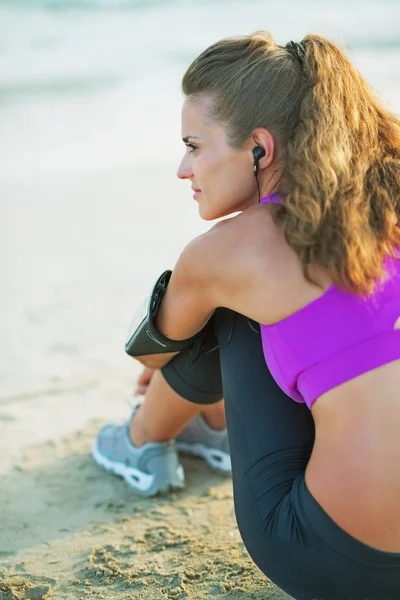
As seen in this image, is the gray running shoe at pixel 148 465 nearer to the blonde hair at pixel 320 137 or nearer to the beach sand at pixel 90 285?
the beach sand at pixel 90 285

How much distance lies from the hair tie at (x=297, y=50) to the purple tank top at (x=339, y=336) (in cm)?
55

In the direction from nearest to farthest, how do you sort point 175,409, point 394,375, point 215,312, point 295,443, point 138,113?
point 394,375 < point 295,443 < point 215,312 < point 175,409 < point 138,113

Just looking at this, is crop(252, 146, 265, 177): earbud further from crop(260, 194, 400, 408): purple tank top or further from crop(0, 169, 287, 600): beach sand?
crop(0, 169, 287, 600): beach sand

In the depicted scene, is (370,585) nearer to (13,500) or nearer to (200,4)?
(13,500)

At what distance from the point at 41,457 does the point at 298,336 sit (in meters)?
1.61

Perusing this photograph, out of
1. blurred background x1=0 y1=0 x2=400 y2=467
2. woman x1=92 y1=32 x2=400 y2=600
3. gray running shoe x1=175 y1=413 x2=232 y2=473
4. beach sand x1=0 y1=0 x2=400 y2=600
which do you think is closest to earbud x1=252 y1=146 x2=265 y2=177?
woman x1=92 y1=32 x2=400 y2=600

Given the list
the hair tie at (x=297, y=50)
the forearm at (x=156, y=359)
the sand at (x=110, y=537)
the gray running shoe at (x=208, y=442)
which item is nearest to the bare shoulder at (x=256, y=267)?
the hair tie at (x=297, y=50)

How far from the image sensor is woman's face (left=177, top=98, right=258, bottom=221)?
→ 85.6 inches

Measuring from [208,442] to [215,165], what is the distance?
1.24 metres

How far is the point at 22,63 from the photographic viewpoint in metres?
10.0

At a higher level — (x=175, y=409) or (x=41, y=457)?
(x=175, y=409)

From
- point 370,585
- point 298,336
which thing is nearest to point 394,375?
point 298,336

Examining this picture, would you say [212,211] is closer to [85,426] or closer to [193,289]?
[193,289]

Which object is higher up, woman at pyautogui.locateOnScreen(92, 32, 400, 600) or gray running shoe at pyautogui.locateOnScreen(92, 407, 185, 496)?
woman at pyautogui.locateOnScreen(92, 32, 400, 600)
